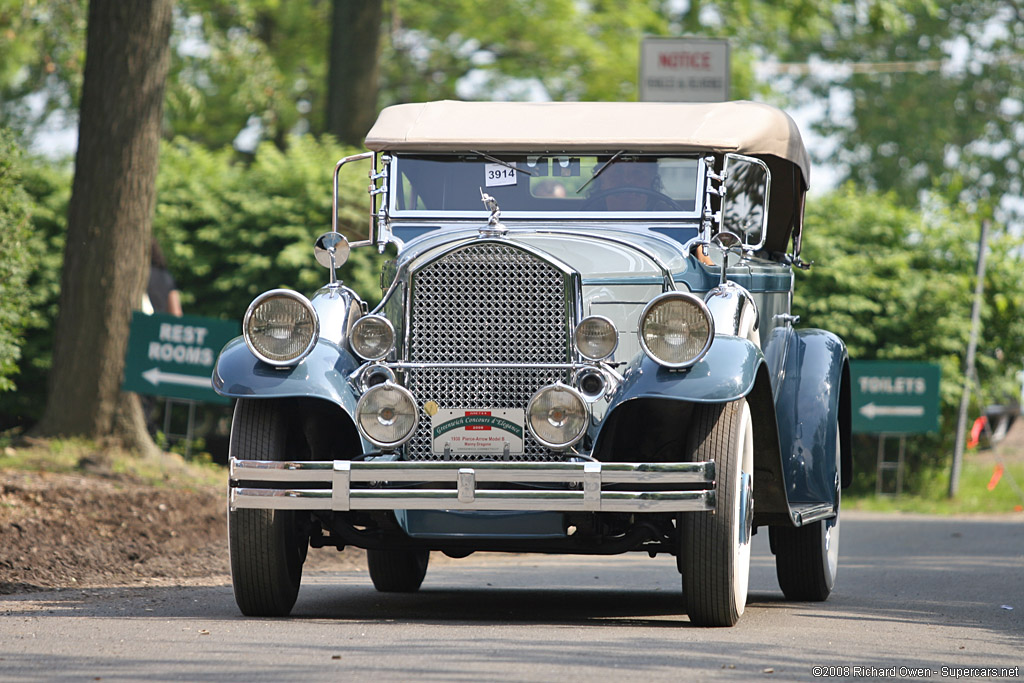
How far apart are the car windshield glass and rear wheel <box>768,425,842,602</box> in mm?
1651

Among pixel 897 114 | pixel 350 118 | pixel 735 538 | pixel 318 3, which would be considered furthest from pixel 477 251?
pixel 897 114

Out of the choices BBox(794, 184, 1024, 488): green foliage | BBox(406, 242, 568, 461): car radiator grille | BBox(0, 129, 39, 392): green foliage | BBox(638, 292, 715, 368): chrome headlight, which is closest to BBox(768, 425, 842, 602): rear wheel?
BBox(638, 292, 715, 368): chrome headlight

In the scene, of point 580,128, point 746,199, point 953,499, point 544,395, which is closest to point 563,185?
point 580,128

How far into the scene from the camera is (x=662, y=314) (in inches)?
245

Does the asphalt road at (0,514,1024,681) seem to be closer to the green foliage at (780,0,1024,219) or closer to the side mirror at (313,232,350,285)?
the side mirror at (313,232,350,285)

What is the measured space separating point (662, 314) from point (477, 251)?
870 mm

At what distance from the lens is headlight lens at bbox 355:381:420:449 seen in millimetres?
6254

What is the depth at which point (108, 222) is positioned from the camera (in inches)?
457

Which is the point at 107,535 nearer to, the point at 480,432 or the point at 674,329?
the point at 480,432

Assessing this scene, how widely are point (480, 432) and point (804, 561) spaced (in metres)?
2.59

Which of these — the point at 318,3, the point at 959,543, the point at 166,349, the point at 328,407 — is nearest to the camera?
the point at 328,407

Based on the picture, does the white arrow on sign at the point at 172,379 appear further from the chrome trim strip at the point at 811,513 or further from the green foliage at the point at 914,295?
the green foliage at the point at 914,295

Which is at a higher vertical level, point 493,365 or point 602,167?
point 602,167

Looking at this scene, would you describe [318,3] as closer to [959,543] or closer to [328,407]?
[959,543]
